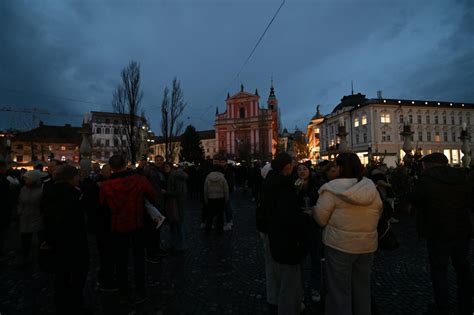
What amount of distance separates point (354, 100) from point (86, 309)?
66.5m

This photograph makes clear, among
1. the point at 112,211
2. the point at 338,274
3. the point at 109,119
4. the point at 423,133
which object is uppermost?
the point at 109,119

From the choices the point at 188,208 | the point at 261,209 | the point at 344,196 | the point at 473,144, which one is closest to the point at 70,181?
the point at 261,209

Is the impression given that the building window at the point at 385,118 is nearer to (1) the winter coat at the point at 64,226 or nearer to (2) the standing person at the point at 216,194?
(2) the standing person at the point at 216,194

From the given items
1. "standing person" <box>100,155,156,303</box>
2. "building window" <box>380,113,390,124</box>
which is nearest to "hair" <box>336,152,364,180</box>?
"standing person" <box>100,155,156,303</box>

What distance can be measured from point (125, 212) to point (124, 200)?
167 mm

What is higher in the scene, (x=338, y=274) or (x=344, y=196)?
(x=344, y=196)

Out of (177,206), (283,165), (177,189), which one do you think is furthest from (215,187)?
(283,165)

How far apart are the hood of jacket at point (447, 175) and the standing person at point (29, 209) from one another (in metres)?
6.25

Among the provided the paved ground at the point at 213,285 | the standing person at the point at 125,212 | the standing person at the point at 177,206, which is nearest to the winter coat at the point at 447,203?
the paved ground at the point at 213,285

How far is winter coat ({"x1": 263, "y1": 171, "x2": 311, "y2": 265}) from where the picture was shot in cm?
278

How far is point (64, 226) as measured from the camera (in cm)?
323

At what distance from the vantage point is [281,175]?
113 inches

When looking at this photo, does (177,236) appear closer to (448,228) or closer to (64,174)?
(64,174)

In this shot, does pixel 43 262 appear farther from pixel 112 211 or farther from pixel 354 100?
pixel 354 100
